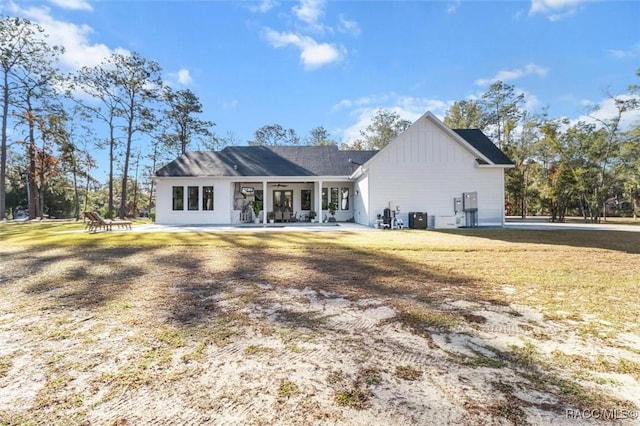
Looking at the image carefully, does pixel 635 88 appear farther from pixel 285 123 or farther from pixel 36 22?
pixel 36 22

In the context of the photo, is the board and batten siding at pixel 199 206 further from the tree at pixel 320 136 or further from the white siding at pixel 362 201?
the tree at pixel 320 136

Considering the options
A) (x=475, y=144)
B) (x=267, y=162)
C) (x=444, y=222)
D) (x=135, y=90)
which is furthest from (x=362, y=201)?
(x=135, y=90)

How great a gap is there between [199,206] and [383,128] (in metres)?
26.5

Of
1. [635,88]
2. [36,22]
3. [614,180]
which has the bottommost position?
[614,180]

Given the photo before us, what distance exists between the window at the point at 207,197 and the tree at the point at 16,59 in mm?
17576

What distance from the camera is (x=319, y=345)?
8.94 ft

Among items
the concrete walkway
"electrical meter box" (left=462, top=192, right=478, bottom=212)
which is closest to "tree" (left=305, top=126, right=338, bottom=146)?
the concrete walkway

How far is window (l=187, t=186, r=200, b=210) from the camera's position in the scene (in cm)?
1780

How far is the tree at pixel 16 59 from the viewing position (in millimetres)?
23266

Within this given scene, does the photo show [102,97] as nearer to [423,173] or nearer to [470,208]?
[423,173]

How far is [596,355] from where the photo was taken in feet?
8.22

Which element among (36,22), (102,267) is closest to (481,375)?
(102,267)

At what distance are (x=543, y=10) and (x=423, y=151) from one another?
7.92 metres

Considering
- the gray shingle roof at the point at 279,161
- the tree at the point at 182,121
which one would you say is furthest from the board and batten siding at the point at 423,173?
the tree at the point at 182,121
